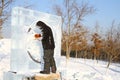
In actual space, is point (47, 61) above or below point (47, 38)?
below

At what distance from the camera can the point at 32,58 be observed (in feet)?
23.0

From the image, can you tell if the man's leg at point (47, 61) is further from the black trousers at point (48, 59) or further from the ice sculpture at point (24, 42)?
the ice sculpture at point (24, 42)

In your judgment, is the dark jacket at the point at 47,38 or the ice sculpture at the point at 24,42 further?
the ice sculpture at the point at 24,42

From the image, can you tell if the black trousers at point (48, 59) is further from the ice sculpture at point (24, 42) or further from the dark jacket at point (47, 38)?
the ice sculpture at point (24, 42)

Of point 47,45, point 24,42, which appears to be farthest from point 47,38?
point 24,42

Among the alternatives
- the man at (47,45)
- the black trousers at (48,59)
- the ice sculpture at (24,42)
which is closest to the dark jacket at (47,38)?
the man at (47,45)

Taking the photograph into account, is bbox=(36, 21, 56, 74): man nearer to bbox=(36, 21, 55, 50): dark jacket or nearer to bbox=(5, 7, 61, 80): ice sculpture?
bbox=(36, 21, 55, 50): dark jacket

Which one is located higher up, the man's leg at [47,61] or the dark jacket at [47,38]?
the dark jacket at [47,38]

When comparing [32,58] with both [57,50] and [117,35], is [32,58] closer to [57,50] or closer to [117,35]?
[57,50]

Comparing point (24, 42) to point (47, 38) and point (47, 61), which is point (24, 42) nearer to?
point (47, 38)

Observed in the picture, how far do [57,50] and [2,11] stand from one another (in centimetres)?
439

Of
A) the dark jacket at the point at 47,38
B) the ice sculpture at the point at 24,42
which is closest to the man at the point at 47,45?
the dark jacket at the point at 47,38

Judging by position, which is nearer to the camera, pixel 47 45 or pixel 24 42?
pixel 47 45

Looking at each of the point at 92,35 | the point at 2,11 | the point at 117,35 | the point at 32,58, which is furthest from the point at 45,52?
the point at 92,35
